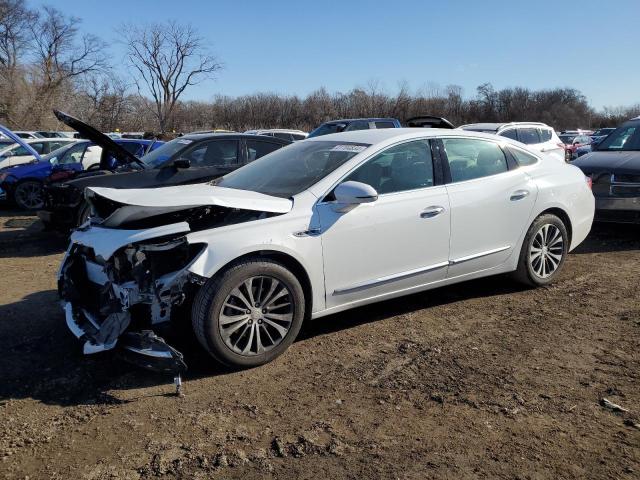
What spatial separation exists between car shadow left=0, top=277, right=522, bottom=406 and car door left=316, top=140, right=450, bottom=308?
568mm

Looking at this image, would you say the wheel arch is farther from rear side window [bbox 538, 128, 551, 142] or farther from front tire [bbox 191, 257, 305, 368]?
rear side window [bbox 538, 128, 551, 142]

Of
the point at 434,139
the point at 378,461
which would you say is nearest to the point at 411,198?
the point at 434,139

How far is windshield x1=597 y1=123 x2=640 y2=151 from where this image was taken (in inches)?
336

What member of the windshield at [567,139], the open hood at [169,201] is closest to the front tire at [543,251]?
the open hood at [169,201]

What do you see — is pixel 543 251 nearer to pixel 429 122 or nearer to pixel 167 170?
pixel 429 122

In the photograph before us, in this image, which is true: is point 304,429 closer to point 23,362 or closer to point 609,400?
point 609,400

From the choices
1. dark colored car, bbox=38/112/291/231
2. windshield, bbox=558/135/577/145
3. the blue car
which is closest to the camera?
dark colored car, bbox=38/112/291/231

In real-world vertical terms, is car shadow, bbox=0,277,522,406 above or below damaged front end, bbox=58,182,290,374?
below

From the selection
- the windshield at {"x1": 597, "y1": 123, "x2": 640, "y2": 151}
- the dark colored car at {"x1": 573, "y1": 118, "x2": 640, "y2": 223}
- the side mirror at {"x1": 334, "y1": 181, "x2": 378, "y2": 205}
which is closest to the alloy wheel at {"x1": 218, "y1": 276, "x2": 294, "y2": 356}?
the side mirror at {"x1": 334, "y1": 181, "x2": 378, "y2": 205}

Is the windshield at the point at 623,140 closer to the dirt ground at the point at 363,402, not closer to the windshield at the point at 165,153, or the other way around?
the dirt ground at the point at 363,402

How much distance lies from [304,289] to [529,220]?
8.14 feet

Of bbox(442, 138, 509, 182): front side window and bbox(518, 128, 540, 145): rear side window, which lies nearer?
bbox(442, 138, 509, 182): front side window

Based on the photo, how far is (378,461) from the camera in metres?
2.75

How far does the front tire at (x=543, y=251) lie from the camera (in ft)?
17.3
